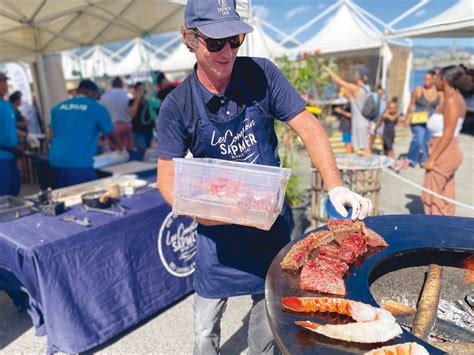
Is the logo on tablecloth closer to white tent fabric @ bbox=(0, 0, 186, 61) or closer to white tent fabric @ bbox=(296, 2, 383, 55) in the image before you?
white tent fabric @ bbox=(0, 0, 186, 61)

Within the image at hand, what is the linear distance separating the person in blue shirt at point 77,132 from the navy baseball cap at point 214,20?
9.64 ft

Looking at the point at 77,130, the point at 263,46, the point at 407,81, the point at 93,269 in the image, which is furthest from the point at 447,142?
the point at 407,81

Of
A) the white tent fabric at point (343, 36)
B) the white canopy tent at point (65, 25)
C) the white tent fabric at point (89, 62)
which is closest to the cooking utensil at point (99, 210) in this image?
the white canopy tent at point (65, 25)

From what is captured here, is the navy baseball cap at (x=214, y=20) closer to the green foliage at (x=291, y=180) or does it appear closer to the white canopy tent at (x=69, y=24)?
the white canopy tent at (x=69, y=24)

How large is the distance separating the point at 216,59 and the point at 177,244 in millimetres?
2110

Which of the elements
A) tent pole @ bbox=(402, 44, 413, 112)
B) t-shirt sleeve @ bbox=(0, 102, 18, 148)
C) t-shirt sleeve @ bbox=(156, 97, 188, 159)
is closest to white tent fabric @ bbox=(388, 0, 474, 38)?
t-shirt sleeve @ bbox=(156, 97, 188, 159)

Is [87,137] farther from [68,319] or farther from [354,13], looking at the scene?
[354,13]

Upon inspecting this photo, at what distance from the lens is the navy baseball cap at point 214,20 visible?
5.39ft

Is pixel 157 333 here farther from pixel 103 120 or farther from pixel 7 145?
pixel 7 145

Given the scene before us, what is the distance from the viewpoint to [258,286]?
2.06 m

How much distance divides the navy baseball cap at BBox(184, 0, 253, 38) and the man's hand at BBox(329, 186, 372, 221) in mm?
830

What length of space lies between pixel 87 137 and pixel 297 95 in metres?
3.14

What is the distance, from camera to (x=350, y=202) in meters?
1.65

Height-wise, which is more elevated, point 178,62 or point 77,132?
point 178,62
